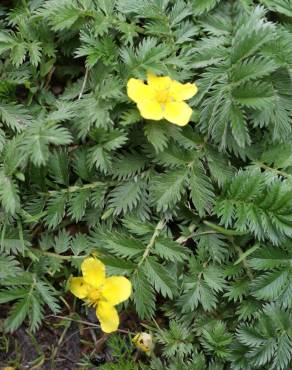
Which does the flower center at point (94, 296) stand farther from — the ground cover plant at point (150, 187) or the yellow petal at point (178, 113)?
the yellow petal at point (178, 113)

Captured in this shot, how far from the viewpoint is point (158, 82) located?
206 cm

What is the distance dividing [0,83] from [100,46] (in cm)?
41

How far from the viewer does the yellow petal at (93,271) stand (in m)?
2.06

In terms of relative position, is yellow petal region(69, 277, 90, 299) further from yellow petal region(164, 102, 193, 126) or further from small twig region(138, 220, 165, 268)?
yellow petal region(164, 102, 193, 126)

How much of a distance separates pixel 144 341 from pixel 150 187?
22.5 inches

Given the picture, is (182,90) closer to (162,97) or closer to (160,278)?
(162,97)

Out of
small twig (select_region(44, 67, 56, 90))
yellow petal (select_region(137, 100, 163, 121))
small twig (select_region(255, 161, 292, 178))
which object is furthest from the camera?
small twig (select_region(44, 67, 56, 90))

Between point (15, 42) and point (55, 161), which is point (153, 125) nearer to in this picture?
point (55, 161)

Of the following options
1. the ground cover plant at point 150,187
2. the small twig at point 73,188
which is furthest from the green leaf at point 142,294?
the small twig at point 73,188

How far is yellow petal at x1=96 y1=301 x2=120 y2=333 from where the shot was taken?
206 centimetres

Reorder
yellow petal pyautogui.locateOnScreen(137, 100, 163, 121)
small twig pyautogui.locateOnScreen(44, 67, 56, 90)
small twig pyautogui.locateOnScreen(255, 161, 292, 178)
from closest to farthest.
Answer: yellow petal pyautogui.locateOnScreen(137, 100, 163, 121) → small twig pyautogui.locateOnScreen(255, 161, 292, 178) → small twig pyautogui.locateOnScreen(44, 67, 56, 90)

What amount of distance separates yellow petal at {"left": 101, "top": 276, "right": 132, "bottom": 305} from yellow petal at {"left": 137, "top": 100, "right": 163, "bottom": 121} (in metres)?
0.56

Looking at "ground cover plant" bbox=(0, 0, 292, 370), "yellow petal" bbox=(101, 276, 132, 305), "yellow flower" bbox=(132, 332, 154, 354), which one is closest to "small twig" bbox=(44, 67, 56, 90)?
"ground cover plant" bbox=(0, 0, 292, 370)

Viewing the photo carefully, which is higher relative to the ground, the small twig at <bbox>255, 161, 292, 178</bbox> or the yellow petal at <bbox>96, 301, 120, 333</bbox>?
the small twig at <bbox>255, 161, 292, 178</bbox>
